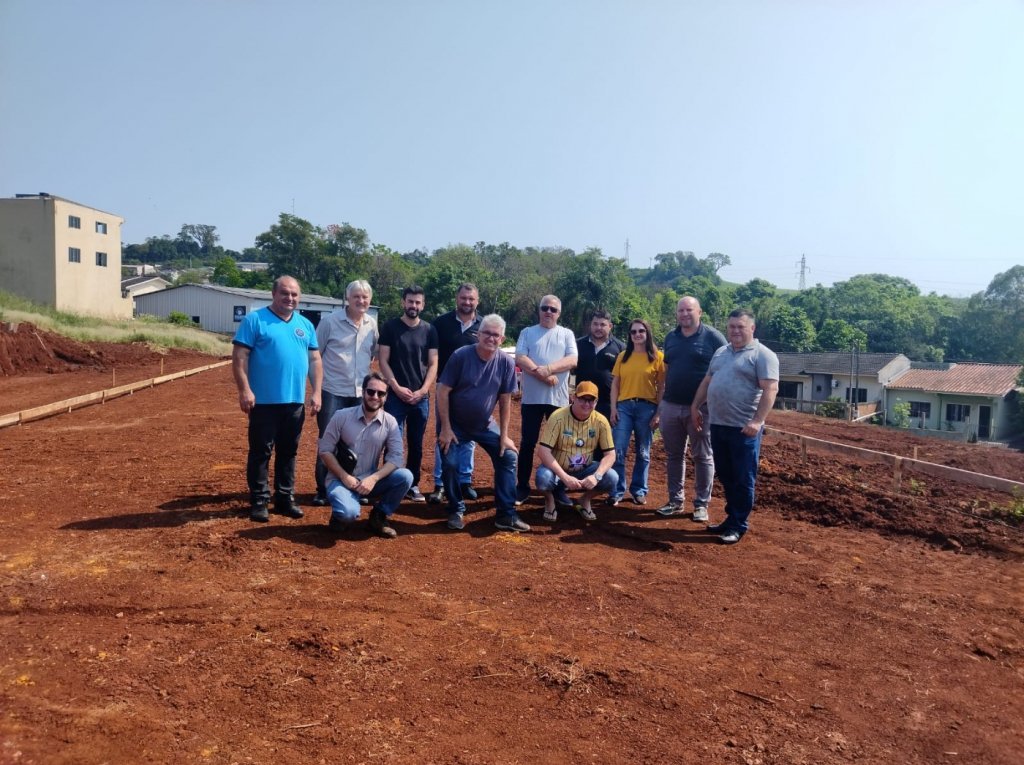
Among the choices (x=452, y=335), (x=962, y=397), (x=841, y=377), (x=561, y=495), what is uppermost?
(x=452, y=335)

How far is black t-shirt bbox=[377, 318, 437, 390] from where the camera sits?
580 cm

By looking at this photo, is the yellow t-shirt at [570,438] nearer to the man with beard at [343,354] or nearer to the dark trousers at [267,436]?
the man with beard at [343,354]

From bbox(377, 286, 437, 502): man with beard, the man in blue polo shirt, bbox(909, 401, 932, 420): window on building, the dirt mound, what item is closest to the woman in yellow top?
bbox(377, 286, 437, 502): man with beard

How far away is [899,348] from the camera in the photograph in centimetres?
5578

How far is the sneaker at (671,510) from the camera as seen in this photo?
20.4ft

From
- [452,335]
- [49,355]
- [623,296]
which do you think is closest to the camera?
[452,335]

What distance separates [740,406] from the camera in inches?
216

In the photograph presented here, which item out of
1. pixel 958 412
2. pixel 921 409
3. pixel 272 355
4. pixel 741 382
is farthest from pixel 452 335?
pixel 921 409

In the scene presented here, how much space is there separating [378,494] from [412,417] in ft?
3.12

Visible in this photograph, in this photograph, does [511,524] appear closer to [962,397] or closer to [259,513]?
[259,513]

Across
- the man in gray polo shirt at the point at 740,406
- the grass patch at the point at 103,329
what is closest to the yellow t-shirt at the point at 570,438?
the man in gray polo shirt at the point at 740,406

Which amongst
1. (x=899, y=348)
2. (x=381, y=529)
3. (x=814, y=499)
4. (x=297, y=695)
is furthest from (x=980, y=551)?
(x=899, y=348)

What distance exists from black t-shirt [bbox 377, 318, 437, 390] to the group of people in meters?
0.01

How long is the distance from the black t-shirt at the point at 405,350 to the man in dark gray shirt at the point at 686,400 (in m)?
2.14
